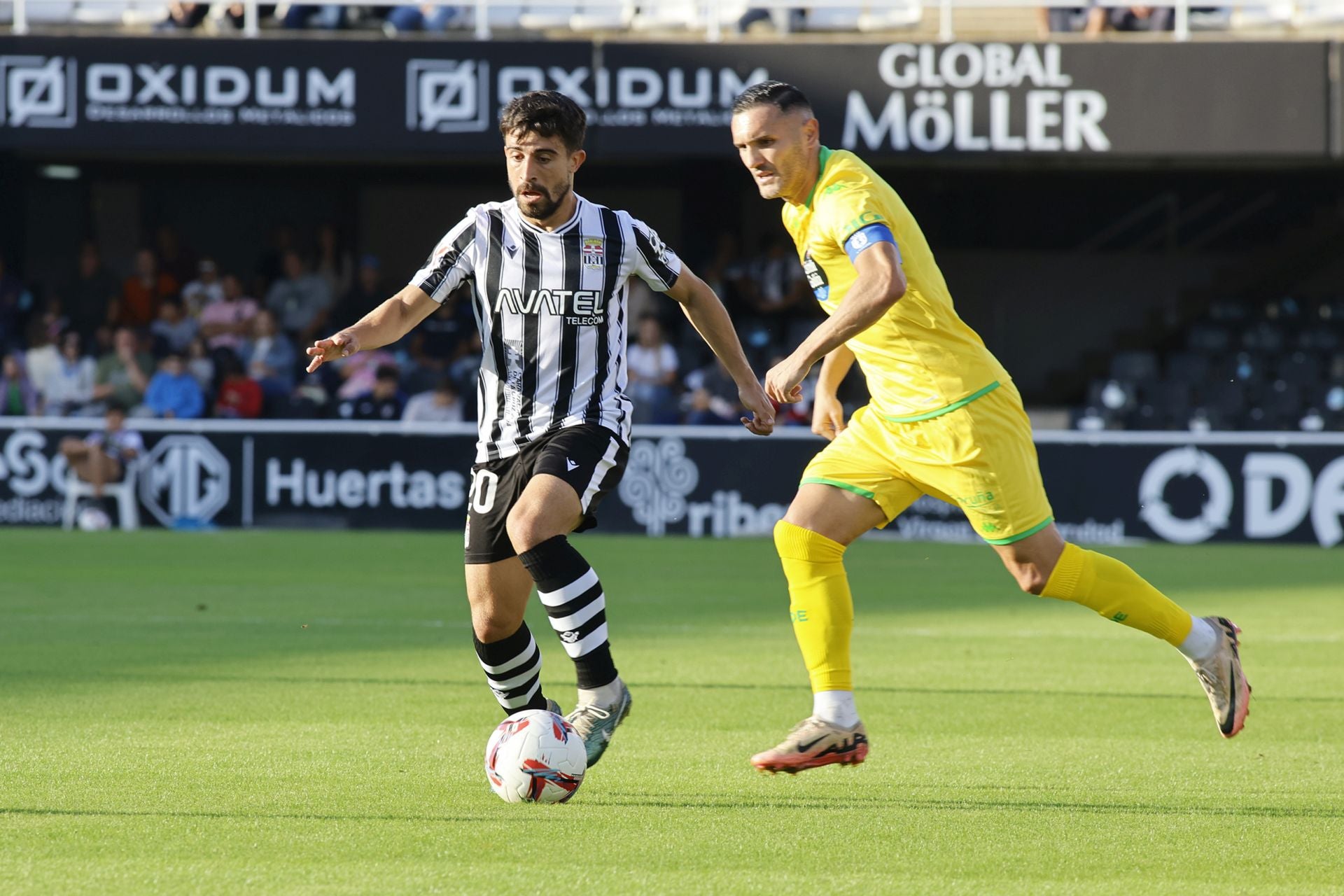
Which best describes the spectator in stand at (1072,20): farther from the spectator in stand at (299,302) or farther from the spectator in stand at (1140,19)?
the spectator in stand at (299,302)

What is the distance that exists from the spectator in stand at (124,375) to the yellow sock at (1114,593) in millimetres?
Result: 14495

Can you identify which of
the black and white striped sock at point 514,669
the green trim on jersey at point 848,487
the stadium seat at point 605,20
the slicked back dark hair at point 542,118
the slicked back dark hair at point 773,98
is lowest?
the black and white striped sock at point 514,669

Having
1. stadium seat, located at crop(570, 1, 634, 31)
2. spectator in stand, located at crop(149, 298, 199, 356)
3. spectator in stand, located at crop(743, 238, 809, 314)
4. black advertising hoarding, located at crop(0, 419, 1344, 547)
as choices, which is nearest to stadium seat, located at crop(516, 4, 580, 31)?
stadium seat, located at crop(570, 1, 634, 31)

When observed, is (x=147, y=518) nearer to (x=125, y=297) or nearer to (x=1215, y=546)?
(x=125, y=297)

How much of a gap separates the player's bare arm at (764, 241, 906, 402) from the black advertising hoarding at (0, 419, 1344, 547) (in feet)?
36.3

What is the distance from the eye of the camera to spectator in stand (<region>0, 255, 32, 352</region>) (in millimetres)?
20094

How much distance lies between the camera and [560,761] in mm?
4691

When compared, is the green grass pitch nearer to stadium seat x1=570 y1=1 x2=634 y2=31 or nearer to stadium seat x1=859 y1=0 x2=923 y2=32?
stadium seat x1=859 y1=0 x2=923 y2=32

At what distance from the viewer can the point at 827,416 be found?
19.2ft

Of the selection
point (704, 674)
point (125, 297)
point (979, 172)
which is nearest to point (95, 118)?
point (125, 297)

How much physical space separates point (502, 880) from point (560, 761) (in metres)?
0.89

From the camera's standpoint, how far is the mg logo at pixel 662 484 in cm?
1636

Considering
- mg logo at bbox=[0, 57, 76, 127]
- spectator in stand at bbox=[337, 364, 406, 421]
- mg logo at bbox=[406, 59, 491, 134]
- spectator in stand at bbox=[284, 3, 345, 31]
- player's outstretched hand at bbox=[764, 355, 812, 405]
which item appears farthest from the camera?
spectator in stand at bbox=[284, 3, 345, 31]

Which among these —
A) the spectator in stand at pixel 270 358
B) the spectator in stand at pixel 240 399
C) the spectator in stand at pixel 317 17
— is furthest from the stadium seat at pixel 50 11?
the spectator in stand at pixel 240 399
